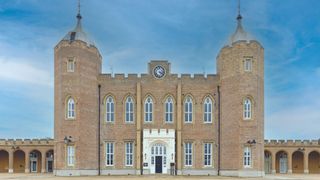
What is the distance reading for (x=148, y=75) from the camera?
148 feet

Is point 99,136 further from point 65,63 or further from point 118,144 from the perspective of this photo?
point 65,63

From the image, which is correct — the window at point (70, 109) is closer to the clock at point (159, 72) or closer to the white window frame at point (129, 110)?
the white window frame at point (129, 110)

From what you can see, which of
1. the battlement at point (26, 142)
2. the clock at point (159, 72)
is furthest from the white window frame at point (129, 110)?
the battlement at point (26, 142)

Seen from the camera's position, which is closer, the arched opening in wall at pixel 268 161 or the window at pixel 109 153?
the window at pixel 109 153

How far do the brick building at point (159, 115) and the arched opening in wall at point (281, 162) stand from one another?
18.6 m

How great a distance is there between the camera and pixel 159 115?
146 ft

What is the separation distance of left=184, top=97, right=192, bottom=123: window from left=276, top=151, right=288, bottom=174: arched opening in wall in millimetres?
19850

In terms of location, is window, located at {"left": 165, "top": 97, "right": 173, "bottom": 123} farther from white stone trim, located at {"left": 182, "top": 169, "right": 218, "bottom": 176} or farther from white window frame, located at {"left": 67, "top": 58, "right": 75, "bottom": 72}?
white window frame, located at {"left": 67, "top": 58, "right": 75, "bottom": 72}

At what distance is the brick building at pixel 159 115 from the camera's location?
41.6 metres

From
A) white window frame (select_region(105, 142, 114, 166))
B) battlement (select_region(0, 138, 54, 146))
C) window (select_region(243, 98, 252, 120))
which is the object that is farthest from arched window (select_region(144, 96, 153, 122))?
battlement (select_region(0, 138, 54, 146))

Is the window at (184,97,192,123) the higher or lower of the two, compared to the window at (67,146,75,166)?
higher

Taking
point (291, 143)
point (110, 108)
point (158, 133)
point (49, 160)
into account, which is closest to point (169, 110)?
point (158, 133)

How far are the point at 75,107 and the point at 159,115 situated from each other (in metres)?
7.80

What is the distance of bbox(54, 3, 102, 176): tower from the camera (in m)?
41.4
